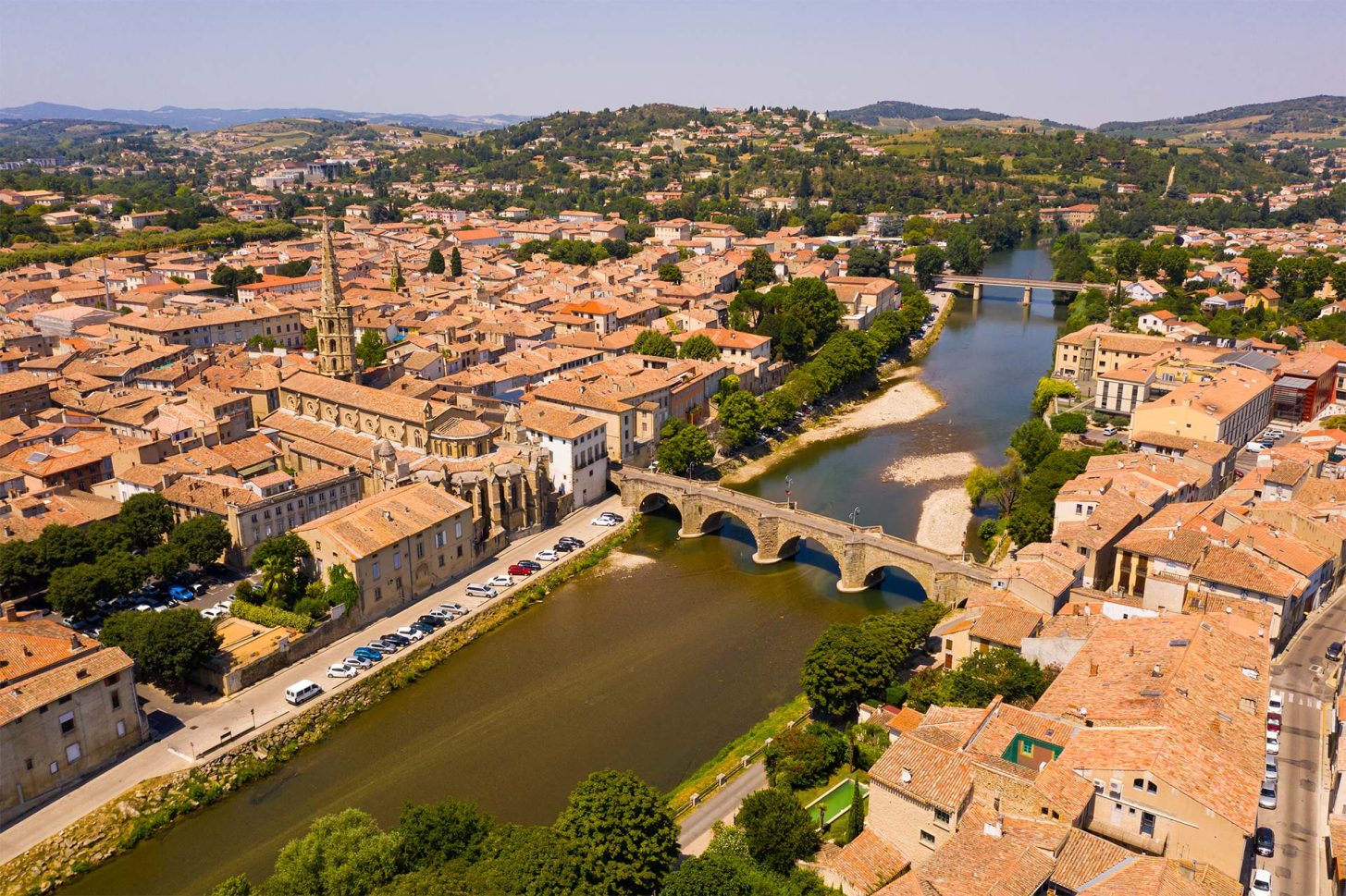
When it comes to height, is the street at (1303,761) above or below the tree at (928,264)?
below

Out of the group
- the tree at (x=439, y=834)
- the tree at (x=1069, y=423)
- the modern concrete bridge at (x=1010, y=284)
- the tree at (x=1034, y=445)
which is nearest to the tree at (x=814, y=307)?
the tree at (x=1069, y=423)

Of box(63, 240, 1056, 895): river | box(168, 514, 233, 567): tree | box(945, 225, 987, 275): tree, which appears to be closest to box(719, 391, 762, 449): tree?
box(63, 240, 1056, 895): river

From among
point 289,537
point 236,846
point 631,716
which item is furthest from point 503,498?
point 236,846

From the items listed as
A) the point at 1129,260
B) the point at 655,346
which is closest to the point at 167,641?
the point at 655,346

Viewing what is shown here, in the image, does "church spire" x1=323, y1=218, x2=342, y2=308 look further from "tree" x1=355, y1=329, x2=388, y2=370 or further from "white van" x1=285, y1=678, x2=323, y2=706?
"white van" x1=285, y1=678, x2=323, y2=706

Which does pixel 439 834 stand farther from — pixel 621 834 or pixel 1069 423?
pixel 1069 423

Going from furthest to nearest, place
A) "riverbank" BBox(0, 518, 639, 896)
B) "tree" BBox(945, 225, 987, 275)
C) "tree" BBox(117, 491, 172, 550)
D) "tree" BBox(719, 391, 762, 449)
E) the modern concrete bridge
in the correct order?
"tree" BBox(945, 225, 987, 275)
the modern concrete bridge
"tree" BBox(719, 391, 762, 449)
"tree" BBox(117, 491, 172, 550)
"riverbank" BBox(0, 518, 639, 896)

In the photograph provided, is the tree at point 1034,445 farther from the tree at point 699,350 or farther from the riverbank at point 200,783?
the riverbank at point 200,783
